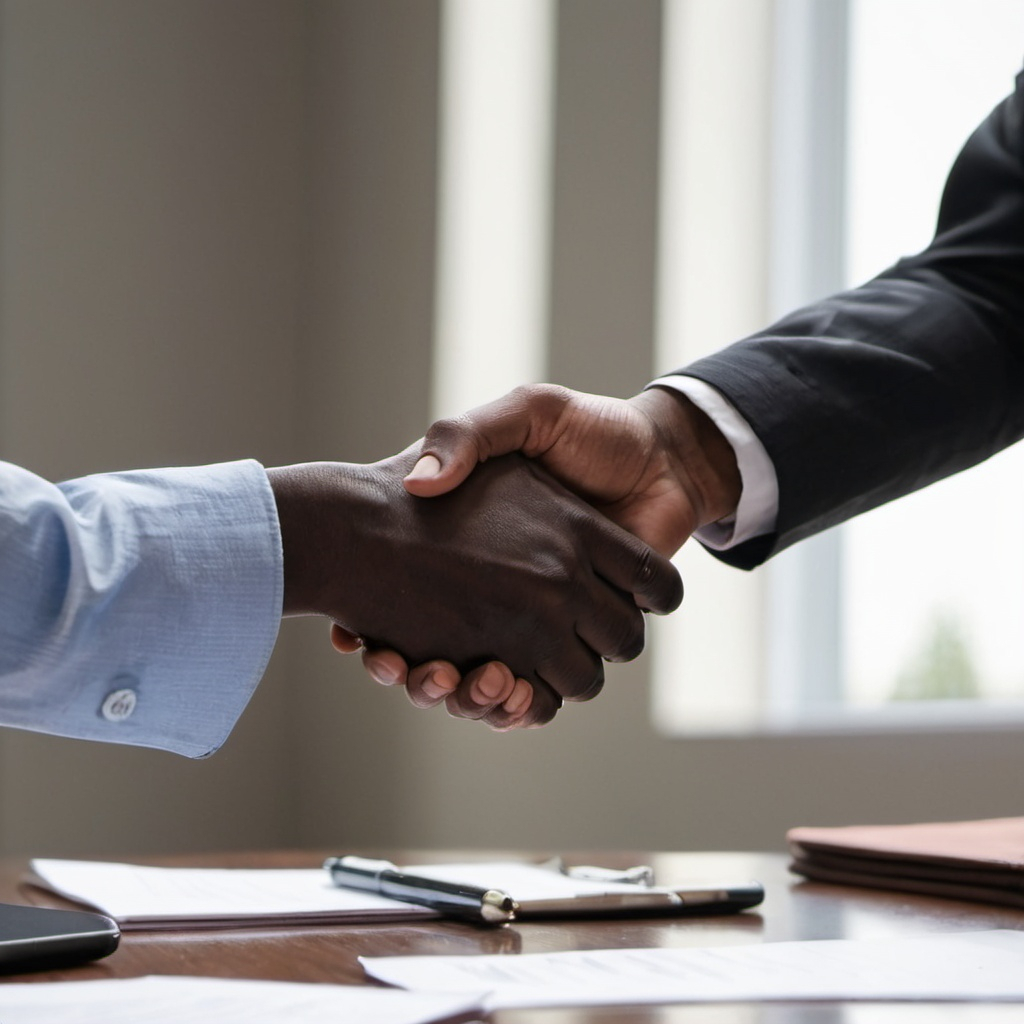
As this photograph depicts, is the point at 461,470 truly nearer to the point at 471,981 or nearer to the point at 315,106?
the point at 471,981

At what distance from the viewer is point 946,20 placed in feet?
6.81

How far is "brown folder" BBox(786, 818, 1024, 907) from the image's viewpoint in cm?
87

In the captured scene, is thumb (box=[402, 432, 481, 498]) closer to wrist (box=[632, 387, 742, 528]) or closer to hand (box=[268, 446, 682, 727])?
hand (box=[268, 446, 682, 727])

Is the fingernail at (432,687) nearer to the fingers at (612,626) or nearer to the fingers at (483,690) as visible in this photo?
the fingers at (483,690)

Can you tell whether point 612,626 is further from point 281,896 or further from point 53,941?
point 53,941

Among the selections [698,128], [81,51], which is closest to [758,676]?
[698,128]

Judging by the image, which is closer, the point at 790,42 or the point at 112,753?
the point at 790,42

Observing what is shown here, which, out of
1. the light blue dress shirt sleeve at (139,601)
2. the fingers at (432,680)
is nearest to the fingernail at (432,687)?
the fingers at (432,680)

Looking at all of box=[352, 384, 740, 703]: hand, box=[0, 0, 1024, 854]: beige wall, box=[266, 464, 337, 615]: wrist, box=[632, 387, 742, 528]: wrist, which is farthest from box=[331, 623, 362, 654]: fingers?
box=[0, 0, 1024, 854]: beige wall

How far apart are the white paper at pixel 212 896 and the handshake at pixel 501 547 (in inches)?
7.0

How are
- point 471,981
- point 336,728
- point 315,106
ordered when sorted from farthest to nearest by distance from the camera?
point 315,106 → point 336,728 → point 471,981

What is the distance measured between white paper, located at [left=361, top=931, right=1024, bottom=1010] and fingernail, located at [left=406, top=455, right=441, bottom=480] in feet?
1.37

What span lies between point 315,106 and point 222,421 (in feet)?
2.37

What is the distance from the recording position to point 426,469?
102 cm
